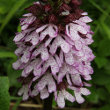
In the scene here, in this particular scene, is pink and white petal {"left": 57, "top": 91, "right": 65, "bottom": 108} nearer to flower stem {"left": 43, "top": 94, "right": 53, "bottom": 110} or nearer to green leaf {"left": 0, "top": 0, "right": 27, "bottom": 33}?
flower stem {"left": 43, "top": 94, "right": 53, "bottom": 110}

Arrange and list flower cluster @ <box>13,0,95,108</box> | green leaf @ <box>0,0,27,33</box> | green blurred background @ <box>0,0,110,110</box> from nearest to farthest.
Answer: flower cluster @ <box>13,0,95,108</box>
green blurred background @ <box>0,0,110,110</box>
green leaf @ <box>0,0,27,33</box>

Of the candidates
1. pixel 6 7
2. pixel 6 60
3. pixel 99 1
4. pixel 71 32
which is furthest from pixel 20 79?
pixel 99 1

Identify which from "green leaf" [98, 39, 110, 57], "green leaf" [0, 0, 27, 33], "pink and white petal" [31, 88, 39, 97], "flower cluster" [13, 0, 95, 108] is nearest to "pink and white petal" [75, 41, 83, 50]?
"flower cluster" [13, 0, 95, 108]

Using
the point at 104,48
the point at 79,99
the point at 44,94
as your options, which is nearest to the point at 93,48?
the point at 104,48

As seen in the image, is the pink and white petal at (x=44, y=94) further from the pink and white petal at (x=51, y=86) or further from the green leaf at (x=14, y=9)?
the green leaf at (x=14, y=9)

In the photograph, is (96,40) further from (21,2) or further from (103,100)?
(21,2)

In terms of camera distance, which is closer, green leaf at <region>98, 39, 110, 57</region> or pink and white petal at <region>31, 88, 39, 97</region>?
pink and white petal at <region>31, 88, 39, 97</region>

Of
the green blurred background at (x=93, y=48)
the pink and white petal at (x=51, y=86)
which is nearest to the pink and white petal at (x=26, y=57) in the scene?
the pink and white petal at (x=51, y=86)

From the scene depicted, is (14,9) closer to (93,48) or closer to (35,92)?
(93,48)
